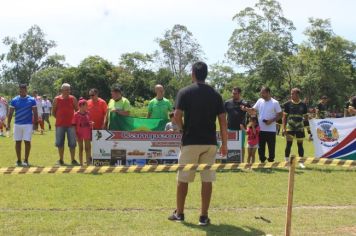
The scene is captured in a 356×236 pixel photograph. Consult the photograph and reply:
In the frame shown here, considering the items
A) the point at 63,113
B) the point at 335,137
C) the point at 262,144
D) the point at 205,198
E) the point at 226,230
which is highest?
the point at 63,113

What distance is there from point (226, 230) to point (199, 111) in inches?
62.0

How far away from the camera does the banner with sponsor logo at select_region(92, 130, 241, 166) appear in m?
11.9

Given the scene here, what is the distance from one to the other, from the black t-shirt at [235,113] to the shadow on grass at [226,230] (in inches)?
221

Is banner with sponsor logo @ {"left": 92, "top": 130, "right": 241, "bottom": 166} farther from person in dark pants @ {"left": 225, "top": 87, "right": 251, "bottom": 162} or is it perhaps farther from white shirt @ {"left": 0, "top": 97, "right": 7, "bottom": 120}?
white shirt @ {"left": 0, "top": 97, "right": 7, "bottom": 120}

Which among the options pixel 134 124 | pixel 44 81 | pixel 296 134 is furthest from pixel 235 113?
pixel 44 81

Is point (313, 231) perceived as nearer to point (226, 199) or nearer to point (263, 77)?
point (226, 199)

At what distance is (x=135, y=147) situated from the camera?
12016 mm

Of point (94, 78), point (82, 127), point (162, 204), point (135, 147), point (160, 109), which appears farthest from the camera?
point (94, 78)

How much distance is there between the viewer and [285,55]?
61.7m

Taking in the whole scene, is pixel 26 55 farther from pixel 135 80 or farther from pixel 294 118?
pixel 294 118

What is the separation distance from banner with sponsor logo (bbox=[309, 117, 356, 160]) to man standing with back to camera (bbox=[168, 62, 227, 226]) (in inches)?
272

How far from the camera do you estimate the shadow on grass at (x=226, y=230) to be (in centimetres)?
637

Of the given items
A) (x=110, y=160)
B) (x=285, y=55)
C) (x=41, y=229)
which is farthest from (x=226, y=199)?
(x=285, y=55)

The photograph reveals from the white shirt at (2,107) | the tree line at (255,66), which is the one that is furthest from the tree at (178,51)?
the white shirt at (2,107)
